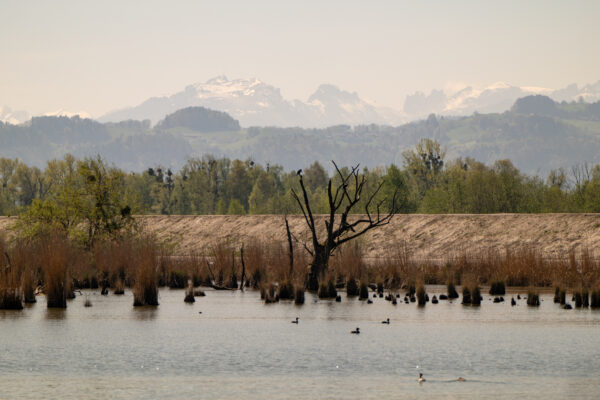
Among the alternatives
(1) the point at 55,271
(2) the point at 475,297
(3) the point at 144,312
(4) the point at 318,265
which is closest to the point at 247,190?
(4) the point at 318,265

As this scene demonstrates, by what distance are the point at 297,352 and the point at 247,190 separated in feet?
450

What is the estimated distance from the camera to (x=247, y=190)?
15925 centimetres

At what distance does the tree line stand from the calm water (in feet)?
53.9

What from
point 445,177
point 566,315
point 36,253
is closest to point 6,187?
point 445,177

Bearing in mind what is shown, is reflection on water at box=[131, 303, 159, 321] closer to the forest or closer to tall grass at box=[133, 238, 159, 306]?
tall grass at box=[133, 238, 159, 306]

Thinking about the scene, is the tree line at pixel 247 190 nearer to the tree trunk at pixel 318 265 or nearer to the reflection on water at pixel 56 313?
the tree trunk at pixel 318 265

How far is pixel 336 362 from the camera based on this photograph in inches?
829

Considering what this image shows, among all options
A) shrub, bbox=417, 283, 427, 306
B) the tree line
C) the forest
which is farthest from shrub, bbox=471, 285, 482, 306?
the tree line

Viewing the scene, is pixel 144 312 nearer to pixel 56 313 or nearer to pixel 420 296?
pixel 56 313

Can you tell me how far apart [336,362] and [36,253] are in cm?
1870

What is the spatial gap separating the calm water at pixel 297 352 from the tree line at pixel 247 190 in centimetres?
1642

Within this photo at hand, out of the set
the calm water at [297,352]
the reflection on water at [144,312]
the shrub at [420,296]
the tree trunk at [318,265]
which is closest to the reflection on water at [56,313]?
the calm water at [297,352]

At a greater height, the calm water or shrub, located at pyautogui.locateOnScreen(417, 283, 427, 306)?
shrub, located at pyautogui.locateOnScreen(417, 283, 427, 306)

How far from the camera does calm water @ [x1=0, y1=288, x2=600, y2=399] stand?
1775cm
